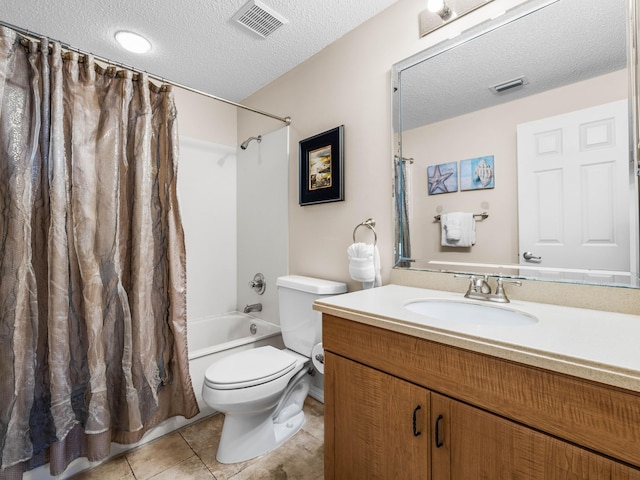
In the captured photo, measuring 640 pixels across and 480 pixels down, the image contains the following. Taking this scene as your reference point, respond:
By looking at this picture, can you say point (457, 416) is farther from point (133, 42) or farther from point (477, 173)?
point (133, 42)

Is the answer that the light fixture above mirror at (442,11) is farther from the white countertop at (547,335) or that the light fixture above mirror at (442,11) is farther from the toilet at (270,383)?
the toilet at (270,383)

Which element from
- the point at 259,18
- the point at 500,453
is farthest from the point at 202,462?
the point at 259,18

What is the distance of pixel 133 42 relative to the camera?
1.82 m

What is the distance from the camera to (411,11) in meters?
1.46

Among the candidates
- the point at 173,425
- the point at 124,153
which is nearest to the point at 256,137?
the point at 124,153

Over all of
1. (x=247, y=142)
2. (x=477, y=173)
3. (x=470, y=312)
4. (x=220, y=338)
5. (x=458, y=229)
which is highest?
(x=247, y=142)

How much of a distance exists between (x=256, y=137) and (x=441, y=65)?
1.52m

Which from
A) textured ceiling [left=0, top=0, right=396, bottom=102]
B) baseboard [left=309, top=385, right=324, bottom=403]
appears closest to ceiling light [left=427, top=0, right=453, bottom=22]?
textured ceiling [left=0, top=0, right=396, bottom=102]

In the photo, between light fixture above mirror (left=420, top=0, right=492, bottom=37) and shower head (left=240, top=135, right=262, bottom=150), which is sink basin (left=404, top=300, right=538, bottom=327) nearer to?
light fixture above mirror (left=420, top=0, right=492, bottom=37)

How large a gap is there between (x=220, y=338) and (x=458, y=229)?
2.06 m

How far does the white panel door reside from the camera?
0.98 metres

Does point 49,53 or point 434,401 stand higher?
point 49,53

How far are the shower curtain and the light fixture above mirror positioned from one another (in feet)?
4.61

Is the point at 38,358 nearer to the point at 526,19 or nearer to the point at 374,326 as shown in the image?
the point at 374,326
